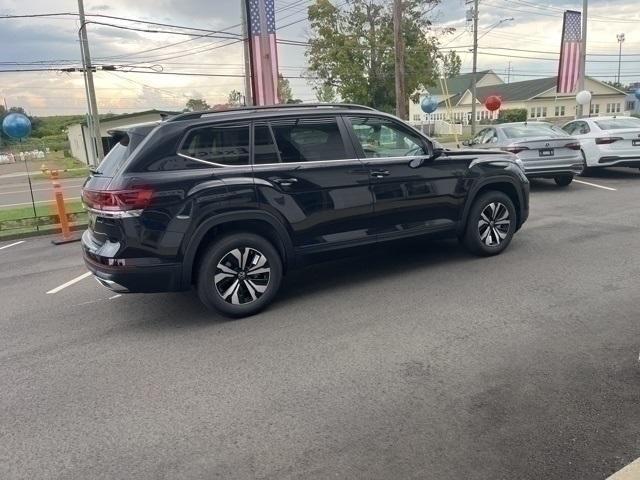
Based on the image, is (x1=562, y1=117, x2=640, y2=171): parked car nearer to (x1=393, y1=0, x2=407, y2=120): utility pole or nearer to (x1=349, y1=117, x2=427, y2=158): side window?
(x1=393, y1=0, x2=407, y2=120): utility pole

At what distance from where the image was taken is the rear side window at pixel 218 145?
4703mm

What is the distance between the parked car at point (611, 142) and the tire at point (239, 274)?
1009cm

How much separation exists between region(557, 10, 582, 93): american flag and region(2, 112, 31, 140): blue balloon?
2228 cm

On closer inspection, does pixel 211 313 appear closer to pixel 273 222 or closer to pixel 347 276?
pixel 273 222

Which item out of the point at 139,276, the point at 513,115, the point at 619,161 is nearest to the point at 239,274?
the point at 139,276

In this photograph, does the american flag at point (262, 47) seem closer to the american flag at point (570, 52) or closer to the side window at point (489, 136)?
the side window at point (489, 136)

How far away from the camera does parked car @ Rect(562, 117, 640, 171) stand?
39.1ft

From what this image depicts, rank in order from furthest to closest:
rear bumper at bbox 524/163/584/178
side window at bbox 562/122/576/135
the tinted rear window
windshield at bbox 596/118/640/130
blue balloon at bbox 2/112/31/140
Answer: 1. side window at bbox 562/122/576/135
2. windshield at bbox 596/118/640/130
3. blue balloon at bbox 2/112/31/140
4. rear bumper at bbox 524/163/584/178
5. the tinted rear window

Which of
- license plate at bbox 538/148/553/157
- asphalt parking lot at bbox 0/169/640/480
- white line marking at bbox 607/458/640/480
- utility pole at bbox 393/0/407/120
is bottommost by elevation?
asphalt parking lot at bbox 0/169/640/480

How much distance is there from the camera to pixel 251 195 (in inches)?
189

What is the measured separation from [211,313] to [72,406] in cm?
178

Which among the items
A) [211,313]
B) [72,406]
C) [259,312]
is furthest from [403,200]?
[72,406]

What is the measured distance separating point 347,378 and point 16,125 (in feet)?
35.4

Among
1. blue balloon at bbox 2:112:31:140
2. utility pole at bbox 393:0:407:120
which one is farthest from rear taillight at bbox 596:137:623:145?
blue balloon at bbox 2:112:31:140
